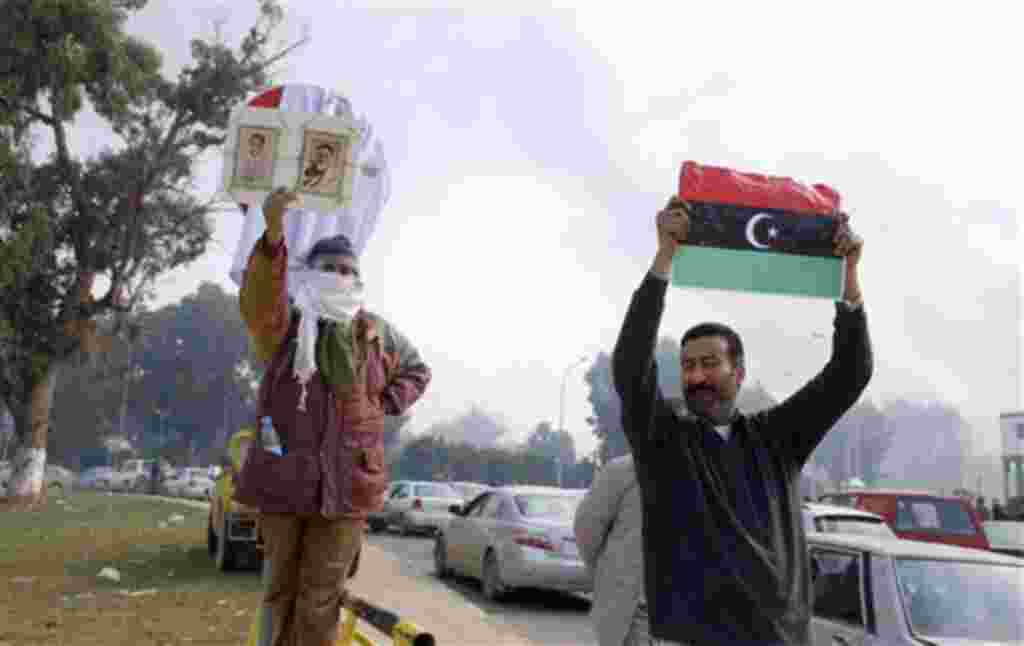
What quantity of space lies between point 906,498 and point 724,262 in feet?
42.3

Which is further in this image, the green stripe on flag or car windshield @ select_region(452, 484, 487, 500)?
car windshield @ select_region(452, 484, 487, 500)

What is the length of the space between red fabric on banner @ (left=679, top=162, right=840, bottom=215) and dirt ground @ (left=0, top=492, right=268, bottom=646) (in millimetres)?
5488

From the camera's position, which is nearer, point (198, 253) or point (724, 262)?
point (724, 262)

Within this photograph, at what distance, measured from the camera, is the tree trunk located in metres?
25.4

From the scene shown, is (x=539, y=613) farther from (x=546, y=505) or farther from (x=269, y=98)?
(x=269, y=98)

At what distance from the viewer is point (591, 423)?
8450cm

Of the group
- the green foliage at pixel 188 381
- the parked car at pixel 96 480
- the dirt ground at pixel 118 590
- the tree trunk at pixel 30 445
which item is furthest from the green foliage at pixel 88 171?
the green foliage at pixel 188 381

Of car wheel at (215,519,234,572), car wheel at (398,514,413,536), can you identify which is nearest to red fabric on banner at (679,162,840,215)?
car wheel at (215,519,234,572)

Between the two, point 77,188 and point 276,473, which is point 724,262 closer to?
point 276,473

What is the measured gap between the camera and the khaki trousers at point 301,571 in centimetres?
320

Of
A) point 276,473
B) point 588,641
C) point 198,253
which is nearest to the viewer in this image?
point 276,473

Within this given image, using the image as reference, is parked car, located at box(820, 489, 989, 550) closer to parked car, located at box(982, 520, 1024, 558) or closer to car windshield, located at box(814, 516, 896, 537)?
parked car, located at box(982, 520, 1024, 558)

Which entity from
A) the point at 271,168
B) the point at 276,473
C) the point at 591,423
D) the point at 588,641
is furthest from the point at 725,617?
the point at 591,423

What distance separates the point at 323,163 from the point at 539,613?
8.87 m
